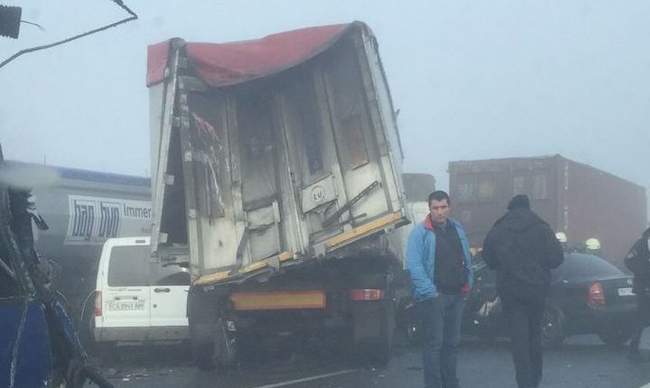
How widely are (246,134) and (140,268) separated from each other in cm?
343

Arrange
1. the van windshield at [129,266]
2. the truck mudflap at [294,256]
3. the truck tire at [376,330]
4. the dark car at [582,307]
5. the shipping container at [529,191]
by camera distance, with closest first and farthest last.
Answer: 1. the truck mudflap at [294,256]
2. the truck tire at [376,330]
3. the van windshield at [129,266]
4. the dark car at [582,307]
5. the shipping container at [529,191]

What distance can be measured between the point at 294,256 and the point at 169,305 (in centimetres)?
331

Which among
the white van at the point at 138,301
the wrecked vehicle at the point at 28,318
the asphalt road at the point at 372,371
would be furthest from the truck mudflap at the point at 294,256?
the wrecked vehicle at the point at 28,318

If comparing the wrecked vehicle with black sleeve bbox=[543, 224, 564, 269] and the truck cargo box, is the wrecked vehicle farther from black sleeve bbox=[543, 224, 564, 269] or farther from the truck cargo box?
the truck cargo box

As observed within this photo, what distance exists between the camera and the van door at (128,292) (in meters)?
13.6

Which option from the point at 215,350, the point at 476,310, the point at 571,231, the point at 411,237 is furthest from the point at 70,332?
the point at 571,231

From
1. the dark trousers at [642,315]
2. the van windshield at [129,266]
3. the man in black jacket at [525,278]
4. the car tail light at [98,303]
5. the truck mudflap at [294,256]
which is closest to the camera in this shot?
the man in black jacket at [525,278]

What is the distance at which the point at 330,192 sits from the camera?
1109 centimetres

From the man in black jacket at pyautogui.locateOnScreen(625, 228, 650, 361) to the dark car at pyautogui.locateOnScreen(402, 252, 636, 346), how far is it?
39.1 inches

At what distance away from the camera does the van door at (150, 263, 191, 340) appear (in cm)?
1354

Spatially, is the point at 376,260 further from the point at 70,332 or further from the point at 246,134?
the point at 70,332

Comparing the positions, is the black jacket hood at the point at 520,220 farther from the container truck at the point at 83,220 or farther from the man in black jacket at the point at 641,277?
the container truck at the point at 83,220

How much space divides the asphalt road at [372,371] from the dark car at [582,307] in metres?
0.27

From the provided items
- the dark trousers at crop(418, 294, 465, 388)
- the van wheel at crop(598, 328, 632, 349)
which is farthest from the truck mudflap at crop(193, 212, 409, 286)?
the van wheel at crop(598, 328, 632, 349)
